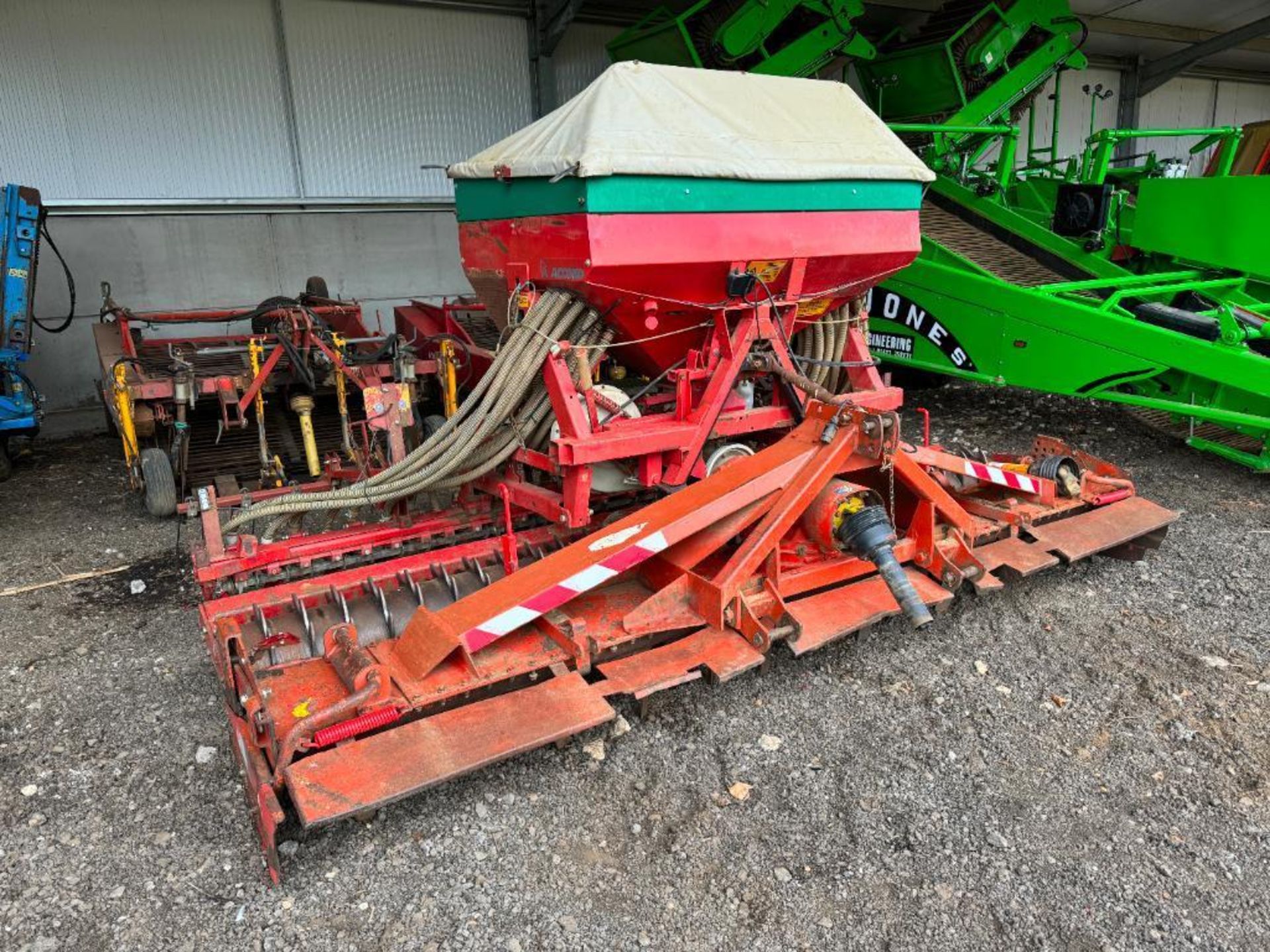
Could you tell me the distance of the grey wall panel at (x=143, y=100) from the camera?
7.13 metres

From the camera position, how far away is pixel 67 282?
7.52 m

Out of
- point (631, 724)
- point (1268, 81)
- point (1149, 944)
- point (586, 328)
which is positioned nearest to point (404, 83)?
point (586, 328)

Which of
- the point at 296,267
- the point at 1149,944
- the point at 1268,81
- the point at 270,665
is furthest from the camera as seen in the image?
the point at 1268,81

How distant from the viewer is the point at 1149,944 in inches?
78.0

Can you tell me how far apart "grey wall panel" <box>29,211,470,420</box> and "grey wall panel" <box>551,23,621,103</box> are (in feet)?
6.58

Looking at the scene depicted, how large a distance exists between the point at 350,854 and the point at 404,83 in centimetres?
813

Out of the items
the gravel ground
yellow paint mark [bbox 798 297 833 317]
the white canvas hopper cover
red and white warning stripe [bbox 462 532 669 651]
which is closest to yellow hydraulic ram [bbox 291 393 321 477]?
the gravel ground

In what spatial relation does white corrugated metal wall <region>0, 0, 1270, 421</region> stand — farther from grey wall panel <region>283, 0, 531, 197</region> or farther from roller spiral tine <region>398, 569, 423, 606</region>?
roller spiral tine <region>398, 569, 423, 606</region>

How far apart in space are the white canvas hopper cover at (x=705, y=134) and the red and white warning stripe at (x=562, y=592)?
1.34m

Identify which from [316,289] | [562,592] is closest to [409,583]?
[562,592]

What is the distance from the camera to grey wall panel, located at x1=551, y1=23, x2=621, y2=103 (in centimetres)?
930

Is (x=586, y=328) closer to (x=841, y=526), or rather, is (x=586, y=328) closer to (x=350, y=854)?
(x=841, y=526)

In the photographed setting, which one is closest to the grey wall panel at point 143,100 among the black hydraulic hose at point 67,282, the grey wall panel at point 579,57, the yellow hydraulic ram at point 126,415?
the black hydraulic hose at point 67,282

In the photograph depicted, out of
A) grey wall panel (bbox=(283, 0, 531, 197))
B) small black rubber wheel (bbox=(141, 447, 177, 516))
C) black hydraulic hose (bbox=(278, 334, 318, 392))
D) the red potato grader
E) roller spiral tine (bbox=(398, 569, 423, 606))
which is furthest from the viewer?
grey wall panel (bbox=(283, 0, 531, 197))
